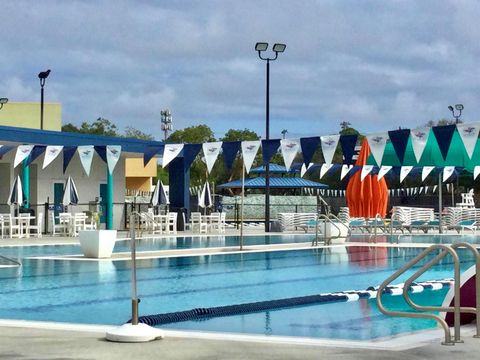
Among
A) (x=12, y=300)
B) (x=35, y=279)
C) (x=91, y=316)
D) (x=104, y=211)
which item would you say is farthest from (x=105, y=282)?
(x=104, y=211)

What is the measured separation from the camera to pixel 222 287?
1343 cm

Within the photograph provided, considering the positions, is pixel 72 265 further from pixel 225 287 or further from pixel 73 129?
pixel 73 129

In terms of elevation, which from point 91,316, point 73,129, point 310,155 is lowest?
point 91,316

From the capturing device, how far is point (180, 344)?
281 inches

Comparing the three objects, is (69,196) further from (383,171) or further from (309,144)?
(383,171)

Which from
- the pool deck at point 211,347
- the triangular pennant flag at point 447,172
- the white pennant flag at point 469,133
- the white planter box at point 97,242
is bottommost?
the pool deck at point 211,347

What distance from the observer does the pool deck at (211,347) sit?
261 inches

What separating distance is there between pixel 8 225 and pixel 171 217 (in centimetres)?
529

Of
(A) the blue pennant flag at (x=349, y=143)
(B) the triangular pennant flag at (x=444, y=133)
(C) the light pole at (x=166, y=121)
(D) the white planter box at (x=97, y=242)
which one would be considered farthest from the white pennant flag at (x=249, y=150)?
(C) the light pole at (x=166, y=121)

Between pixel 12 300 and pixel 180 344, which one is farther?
pixel 12 300

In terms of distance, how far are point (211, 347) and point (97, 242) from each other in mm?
11441

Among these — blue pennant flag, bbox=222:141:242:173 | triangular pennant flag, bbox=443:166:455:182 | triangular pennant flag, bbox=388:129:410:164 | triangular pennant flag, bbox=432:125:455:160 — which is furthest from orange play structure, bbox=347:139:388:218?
triangular pennant flag, bbox=432:125:455:160

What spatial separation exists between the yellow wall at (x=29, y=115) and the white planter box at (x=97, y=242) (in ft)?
98.6

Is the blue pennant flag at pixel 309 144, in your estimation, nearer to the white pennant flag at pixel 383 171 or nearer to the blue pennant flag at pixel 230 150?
the blue pennant flag at pixel 230 150
